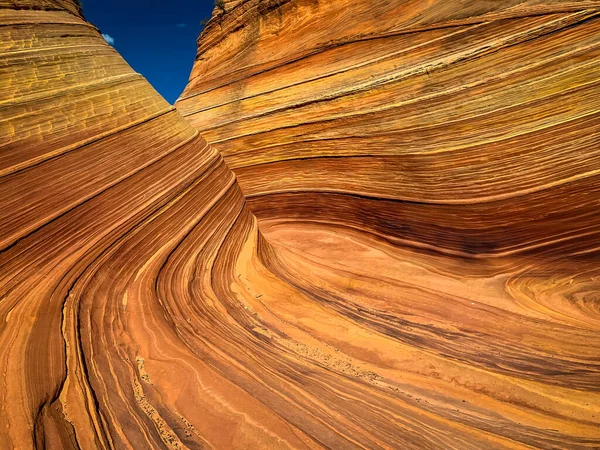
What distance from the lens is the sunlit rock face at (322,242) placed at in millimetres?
1706

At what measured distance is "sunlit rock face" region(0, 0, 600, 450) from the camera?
5.60 feet

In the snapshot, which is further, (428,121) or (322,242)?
(322,242)

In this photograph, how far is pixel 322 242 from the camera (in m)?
4.52

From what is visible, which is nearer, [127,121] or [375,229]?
[127,121]

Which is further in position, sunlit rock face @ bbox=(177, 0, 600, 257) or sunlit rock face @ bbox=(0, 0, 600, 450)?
sunlit rock face @ bbox=(177, 0, 600, 257)

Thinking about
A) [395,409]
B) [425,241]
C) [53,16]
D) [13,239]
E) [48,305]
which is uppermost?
[53,16]

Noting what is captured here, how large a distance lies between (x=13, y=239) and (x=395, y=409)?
227 centimetres

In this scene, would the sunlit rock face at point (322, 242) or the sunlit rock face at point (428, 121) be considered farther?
the sunlit rock face at point (428, 121)

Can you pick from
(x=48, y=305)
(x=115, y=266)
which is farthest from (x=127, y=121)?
(x=48, y=305)

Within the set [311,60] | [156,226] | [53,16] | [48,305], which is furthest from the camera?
[311,60]

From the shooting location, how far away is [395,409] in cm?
184

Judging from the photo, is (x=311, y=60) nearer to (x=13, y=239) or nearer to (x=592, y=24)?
(x=592, y=24)

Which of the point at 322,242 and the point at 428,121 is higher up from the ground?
the point at 428,121

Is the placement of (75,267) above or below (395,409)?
above
